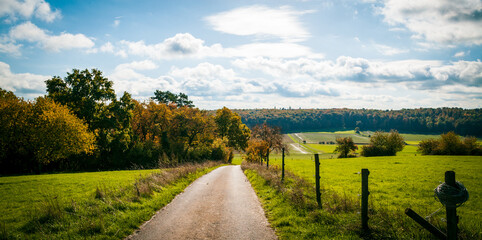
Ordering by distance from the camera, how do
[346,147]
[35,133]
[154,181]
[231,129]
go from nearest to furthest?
1. [154,181]
2. [35,133]
3. [231,129]
4. [346,147]

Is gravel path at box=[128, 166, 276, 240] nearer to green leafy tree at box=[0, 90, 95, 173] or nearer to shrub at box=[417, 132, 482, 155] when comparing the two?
green leafy tree at box=[0, 90, 95, 173]

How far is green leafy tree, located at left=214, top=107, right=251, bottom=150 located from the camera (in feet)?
225

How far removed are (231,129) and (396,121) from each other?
16435 cm

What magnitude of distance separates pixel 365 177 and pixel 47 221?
11.1 metres

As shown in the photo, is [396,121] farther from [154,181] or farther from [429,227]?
[429,227]

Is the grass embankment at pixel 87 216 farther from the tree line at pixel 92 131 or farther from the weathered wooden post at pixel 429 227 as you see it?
the tree line at pixel 92 131

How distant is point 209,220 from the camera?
29.5 ft

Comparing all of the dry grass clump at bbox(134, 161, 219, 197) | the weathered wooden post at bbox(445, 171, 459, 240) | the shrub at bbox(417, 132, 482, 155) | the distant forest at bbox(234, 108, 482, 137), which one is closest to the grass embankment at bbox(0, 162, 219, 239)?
the dry grass clump at bbox(134, 161, 219, 197)

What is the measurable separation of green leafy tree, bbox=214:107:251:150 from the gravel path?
5531 cm

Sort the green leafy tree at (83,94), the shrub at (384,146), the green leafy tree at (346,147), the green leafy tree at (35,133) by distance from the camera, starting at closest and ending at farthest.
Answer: the green leafy tree at (35,133), the green leafy tree at (83,94), the shrub at (384,146), the green leafy tree at (346,147)

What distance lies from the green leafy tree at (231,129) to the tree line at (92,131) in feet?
23.3

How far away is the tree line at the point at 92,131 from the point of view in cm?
3319

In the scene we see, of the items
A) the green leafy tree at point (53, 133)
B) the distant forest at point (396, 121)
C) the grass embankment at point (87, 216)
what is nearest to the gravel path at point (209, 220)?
the grass embankment at point (87, 216)

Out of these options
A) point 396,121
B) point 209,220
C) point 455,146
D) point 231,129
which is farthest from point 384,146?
point 396,121
